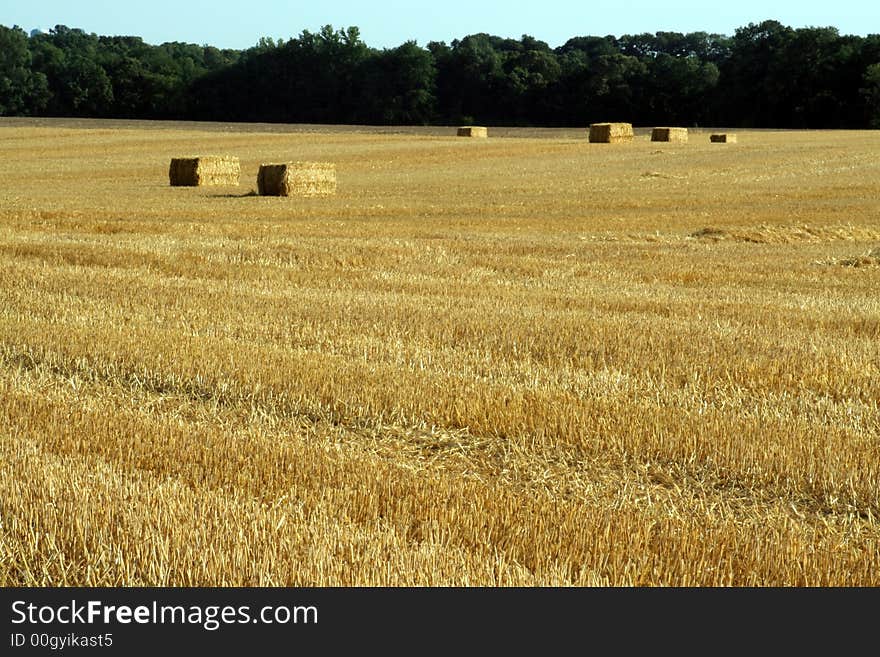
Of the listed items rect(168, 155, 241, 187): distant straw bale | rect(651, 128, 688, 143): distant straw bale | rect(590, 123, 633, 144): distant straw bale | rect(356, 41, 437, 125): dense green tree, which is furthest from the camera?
rect(356, 41, 437, 125): dense green tree

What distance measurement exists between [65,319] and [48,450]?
15.1 ft

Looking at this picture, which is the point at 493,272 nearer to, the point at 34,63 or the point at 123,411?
the point at 123,411

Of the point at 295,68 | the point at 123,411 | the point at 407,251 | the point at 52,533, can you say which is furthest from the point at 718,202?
the point at 295,68

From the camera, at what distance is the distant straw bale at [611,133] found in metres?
57.5

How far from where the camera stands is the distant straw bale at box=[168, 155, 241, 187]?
3362cm

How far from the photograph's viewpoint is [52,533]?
16.6ft

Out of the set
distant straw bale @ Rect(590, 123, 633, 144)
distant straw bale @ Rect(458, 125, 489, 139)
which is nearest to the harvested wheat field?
distant straw bale @ Rect(590, 123, 633, 144)

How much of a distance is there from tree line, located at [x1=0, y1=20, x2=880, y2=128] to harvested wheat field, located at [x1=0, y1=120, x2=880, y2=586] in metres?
76.4

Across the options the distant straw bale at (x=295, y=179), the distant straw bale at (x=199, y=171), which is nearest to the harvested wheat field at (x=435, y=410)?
the distant straw bale at (x=295, y=179)

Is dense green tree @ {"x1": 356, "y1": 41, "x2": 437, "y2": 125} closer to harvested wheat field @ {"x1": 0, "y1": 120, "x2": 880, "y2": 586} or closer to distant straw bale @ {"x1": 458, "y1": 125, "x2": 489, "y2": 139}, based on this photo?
distant straw bale @ {"x1": 458, "y1": 125, "x2": 489, "y2": 139}

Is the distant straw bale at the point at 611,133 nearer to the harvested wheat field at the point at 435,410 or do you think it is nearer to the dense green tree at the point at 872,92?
the dense green tree at the point at 872,92

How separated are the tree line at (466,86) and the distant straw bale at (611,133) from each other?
35.0 meters

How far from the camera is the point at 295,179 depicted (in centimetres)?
3012

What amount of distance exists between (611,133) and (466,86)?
5024cm
